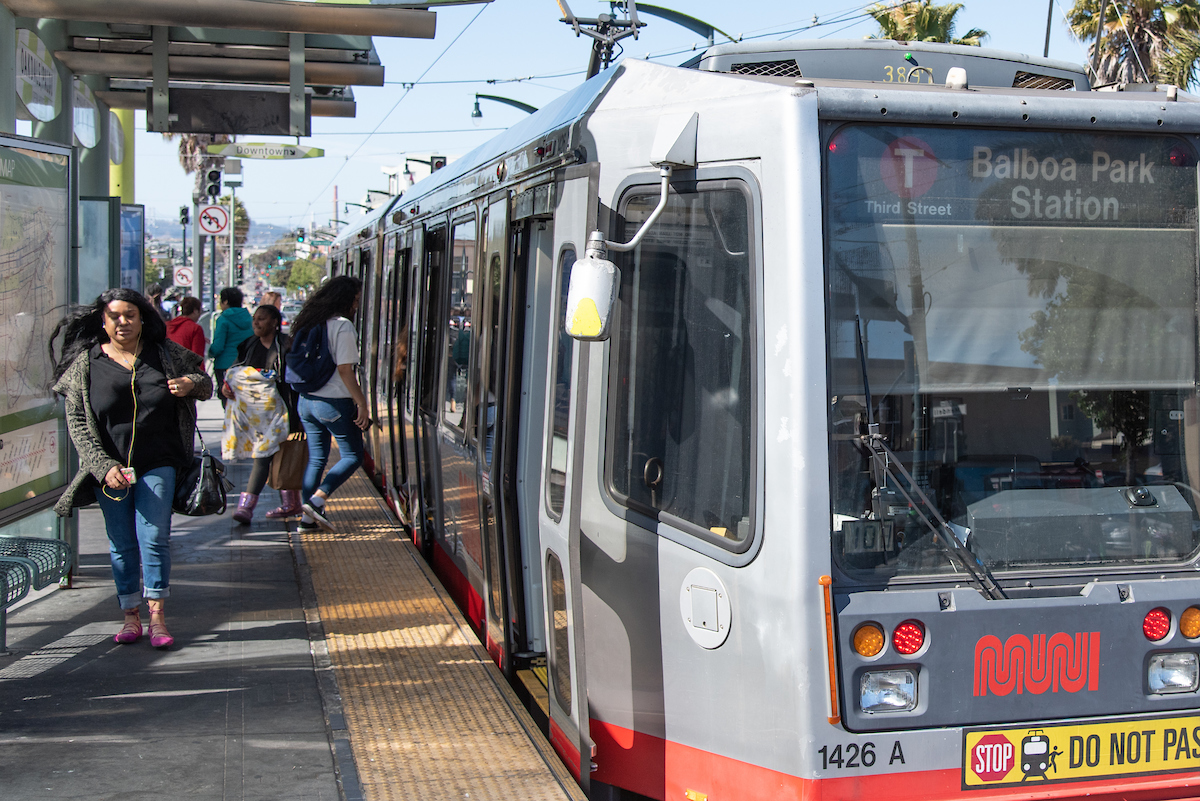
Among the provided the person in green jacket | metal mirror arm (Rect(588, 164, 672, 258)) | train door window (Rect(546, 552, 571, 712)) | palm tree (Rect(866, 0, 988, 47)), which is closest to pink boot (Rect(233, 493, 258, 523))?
the person in green jacket

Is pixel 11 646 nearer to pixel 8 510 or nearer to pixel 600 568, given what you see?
pixel 8 510

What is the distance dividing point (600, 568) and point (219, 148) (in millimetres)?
15153

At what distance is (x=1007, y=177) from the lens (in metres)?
3.67

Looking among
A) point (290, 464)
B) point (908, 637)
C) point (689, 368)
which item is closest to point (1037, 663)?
point (908, 637)

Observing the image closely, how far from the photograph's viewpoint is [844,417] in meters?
3.50

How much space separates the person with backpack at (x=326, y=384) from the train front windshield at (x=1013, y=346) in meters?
6.18

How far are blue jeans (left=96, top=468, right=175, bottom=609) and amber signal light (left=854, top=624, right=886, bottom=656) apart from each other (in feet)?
13.3

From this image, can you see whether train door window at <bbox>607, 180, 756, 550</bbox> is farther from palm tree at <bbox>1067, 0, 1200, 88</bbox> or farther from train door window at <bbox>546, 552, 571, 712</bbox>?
palm tree at <bbox>1067, 0, 1200, 88</bbox>

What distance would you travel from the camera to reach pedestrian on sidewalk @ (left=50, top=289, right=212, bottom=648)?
19.6 feet

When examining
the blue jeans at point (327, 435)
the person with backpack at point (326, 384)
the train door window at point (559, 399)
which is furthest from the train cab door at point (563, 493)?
the blue jeans at point (327, 435)

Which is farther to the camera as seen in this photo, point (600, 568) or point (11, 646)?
point (11, 646)

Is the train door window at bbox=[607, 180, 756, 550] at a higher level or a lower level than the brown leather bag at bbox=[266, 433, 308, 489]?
higher

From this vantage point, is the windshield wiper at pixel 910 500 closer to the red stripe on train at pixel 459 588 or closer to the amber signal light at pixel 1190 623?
the amber signal light at pixel 1190 623

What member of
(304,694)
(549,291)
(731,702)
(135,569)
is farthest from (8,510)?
(731,702)
